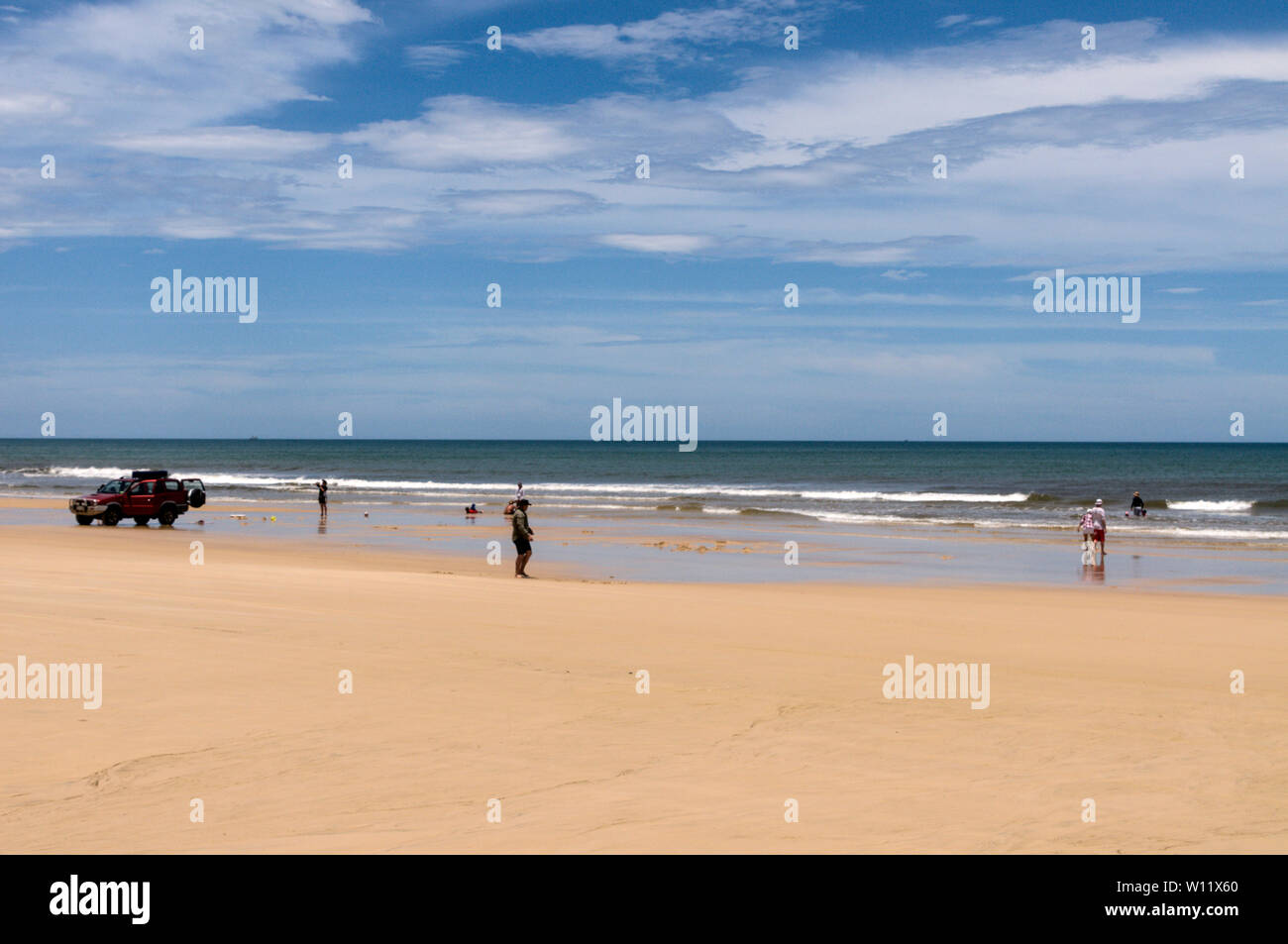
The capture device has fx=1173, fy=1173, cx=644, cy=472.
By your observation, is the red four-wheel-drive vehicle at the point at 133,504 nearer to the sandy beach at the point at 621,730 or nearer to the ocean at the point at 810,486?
the ocean at the point at 810,486

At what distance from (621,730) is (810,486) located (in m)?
71.0

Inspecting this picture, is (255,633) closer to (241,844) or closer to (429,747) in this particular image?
(429,747)

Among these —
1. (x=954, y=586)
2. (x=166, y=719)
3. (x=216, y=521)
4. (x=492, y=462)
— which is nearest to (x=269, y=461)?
(x=492, y=462)

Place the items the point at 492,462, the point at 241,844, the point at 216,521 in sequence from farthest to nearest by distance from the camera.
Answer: the point at 492,462, the point at 216,521, the point at 241,844

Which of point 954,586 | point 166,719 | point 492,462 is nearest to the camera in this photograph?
point 166,719

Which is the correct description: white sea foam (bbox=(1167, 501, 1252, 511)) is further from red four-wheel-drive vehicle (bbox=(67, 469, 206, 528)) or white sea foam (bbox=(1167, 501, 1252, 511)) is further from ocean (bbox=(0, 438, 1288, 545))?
red four-wheel-drive vehicle (bbox=(67, 469, 206, 528))

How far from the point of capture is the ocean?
49688 mm

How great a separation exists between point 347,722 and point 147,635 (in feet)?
16.6

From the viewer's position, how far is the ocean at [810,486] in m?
49.7

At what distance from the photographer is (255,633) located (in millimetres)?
14227

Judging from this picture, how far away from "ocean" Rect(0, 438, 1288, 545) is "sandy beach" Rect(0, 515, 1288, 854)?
26656 millimetres

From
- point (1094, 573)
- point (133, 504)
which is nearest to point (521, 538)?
point (1094, 573)

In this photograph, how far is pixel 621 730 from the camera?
389 inches

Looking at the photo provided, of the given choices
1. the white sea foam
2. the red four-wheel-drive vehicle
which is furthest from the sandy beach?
the white sea foam
